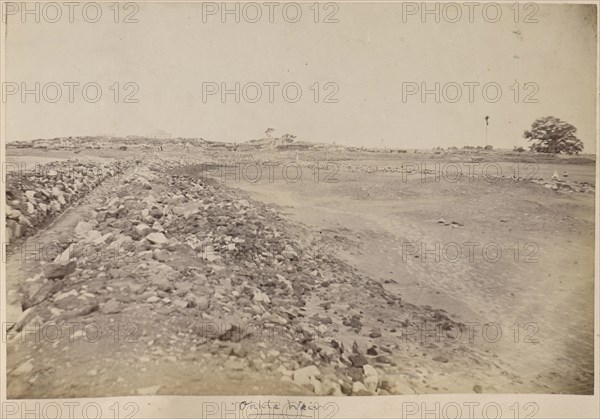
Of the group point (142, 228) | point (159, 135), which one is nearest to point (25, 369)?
point (142, 228)

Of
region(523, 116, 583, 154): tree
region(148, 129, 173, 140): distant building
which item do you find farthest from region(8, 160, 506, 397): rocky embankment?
region(523, 116, 583, 154): tree

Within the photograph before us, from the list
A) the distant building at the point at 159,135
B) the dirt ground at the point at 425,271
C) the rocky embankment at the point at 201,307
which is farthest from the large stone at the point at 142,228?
the distant building at the point at 159,135

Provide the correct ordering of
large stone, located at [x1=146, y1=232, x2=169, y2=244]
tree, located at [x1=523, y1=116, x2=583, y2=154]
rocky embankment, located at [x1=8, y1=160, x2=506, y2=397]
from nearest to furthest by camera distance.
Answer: rocky embankment, located at [x1=8, y1=160, x2=506, y2=397], large stone, located at [x1=146, y1=232, x2=169, y2=244], tree, located at [x1=523, y1=116, x2=583, y2=154]

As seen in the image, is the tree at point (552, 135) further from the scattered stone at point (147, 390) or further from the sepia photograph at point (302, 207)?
the scattered stone at point (147, 390)

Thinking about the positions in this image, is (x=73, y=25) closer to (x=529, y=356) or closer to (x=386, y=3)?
(x=386, y=3)

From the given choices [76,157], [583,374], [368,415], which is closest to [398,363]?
[368,415]

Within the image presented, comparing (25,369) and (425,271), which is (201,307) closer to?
(25,369)

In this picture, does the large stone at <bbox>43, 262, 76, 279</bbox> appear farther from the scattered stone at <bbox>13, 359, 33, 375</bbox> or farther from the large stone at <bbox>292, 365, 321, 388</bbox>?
the large stone at <bbox>292, 365, 321, 388</bbox>
